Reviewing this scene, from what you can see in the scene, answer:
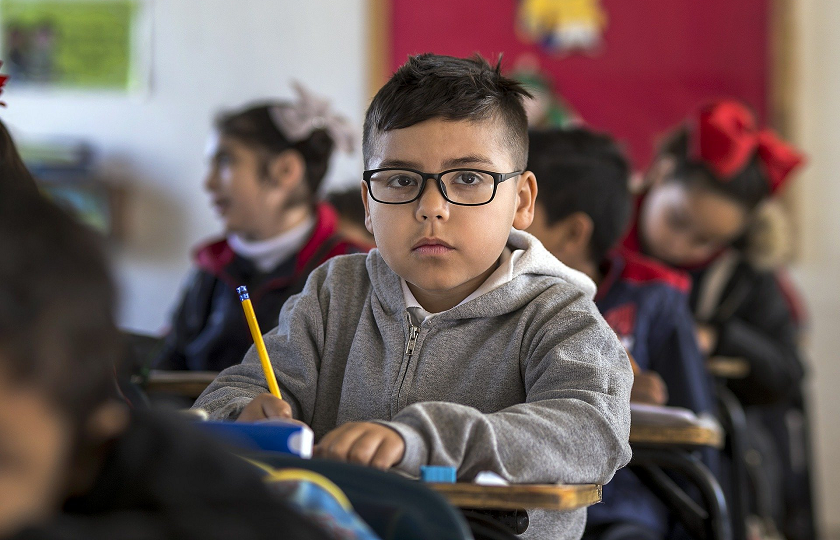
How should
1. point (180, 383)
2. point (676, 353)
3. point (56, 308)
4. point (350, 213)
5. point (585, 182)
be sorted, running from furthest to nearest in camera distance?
point (350, 213)
point (585, 182)
point (676, 353)
point (180, 383)
point (56, 308)

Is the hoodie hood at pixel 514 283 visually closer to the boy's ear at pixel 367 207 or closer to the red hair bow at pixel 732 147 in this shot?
the boy's ear at pixel 367 207

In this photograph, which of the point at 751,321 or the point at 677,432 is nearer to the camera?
the point at 677,432

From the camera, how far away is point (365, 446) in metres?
0.91

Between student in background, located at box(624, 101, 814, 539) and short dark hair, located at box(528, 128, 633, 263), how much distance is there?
0.57 metres

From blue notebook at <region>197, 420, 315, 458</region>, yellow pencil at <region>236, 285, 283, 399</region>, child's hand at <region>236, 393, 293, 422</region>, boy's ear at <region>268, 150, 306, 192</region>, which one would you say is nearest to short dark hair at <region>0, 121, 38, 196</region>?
yellow pencil at <region>236, 285, 283, 399</region>

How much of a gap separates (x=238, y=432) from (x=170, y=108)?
138 inches

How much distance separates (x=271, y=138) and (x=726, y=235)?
1348mm

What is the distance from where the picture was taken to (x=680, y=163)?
117 inches

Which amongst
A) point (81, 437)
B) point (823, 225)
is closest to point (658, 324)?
point (81, 437)

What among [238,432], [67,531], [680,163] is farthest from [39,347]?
[680,163]

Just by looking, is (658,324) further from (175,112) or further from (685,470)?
(175,112)

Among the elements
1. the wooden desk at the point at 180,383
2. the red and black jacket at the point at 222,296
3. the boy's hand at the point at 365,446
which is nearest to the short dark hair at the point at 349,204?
the red and black jacket at the point at 222,296

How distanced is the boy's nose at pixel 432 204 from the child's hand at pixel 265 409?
293 mm

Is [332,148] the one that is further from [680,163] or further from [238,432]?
[238,432]
